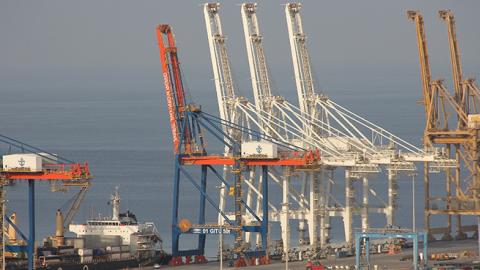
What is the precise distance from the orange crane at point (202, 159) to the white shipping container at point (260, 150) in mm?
190

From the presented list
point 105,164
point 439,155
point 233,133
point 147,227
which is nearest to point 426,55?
point 439,155

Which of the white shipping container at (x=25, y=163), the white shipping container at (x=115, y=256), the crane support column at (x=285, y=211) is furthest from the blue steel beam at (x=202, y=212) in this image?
the white shipping container at (x=25, y=163)

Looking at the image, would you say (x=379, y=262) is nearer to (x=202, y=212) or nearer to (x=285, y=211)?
(x=285, y=211)

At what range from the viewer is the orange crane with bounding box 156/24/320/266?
359 feet

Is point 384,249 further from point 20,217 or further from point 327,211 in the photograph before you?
point 20,217

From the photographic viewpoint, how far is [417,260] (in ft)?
324

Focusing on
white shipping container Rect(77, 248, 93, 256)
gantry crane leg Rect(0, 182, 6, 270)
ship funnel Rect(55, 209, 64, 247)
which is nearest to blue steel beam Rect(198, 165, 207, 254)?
white shipping container Rect(77, 248, 93, 256)

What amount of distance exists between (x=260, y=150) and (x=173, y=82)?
872cm

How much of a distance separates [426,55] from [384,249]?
47.4 ft

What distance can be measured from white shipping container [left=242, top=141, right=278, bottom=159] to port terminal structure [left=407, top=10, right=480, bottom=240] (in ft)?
45.9

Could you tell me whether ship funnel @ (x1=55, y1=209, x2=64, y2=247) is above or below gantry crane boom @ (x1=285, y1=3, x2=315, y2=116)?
below

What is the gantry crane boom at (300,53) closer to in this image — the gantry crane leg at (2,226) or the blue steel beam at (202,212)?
the blue steel beam at (202,212)

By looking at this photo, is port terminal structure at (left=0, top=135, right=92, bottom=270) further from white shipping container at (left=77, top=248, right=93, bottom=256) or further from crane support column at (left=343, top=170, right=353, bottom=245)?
crane support column at (left=343, top=170, right=353, bottom=245)

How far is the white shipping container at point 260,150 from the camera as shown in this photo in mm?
109000
